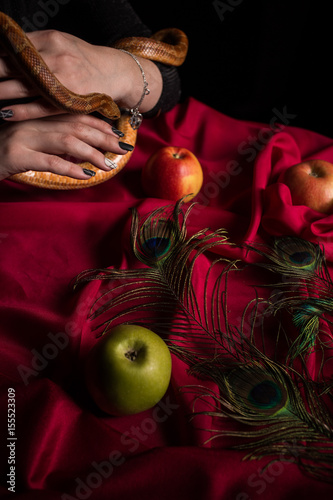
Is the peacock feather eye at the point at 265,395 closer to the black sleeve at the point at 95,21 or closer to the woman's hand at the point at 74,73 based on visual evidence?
the woman's hand at the point at 74,73

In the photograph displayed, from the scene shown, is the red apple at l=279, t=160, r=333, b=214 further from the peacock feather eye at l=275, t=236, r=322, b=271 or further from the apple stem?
the apple stem

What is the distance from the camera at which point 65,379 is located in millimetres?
673

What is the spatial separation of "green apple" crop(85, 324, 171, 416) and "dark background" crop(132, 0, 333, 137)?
1332 millimetres

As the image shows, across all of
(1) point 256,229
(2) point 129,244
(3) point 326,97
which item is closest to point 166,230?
(2) point 129,244

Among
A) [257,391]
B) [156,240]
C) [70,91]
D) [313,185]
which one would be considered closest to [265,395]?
[257,391]

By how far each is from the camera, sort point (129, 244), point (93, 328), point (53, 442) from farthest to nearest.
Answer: point (129, 244)
point (93, 328)
point (53, 442)

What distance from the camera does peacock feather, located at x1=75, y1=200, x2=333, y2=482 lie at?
0.58 m

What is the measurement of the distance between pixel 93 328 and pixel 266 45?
1304 mm

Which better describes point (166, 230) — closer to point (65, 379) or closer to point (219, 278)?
point (219, 278)

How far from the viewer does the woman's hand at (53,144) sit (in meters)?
0.82

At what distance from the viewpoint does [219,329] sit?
72cm

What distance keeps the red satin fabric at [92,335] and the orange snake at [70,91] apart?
0.20ft

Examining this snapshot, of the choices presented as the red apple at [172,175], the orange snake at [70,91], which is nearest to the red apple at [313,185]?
the red apple at [172,175]

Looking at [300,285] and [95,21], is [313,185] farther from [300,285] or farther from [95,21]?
[95,21]
